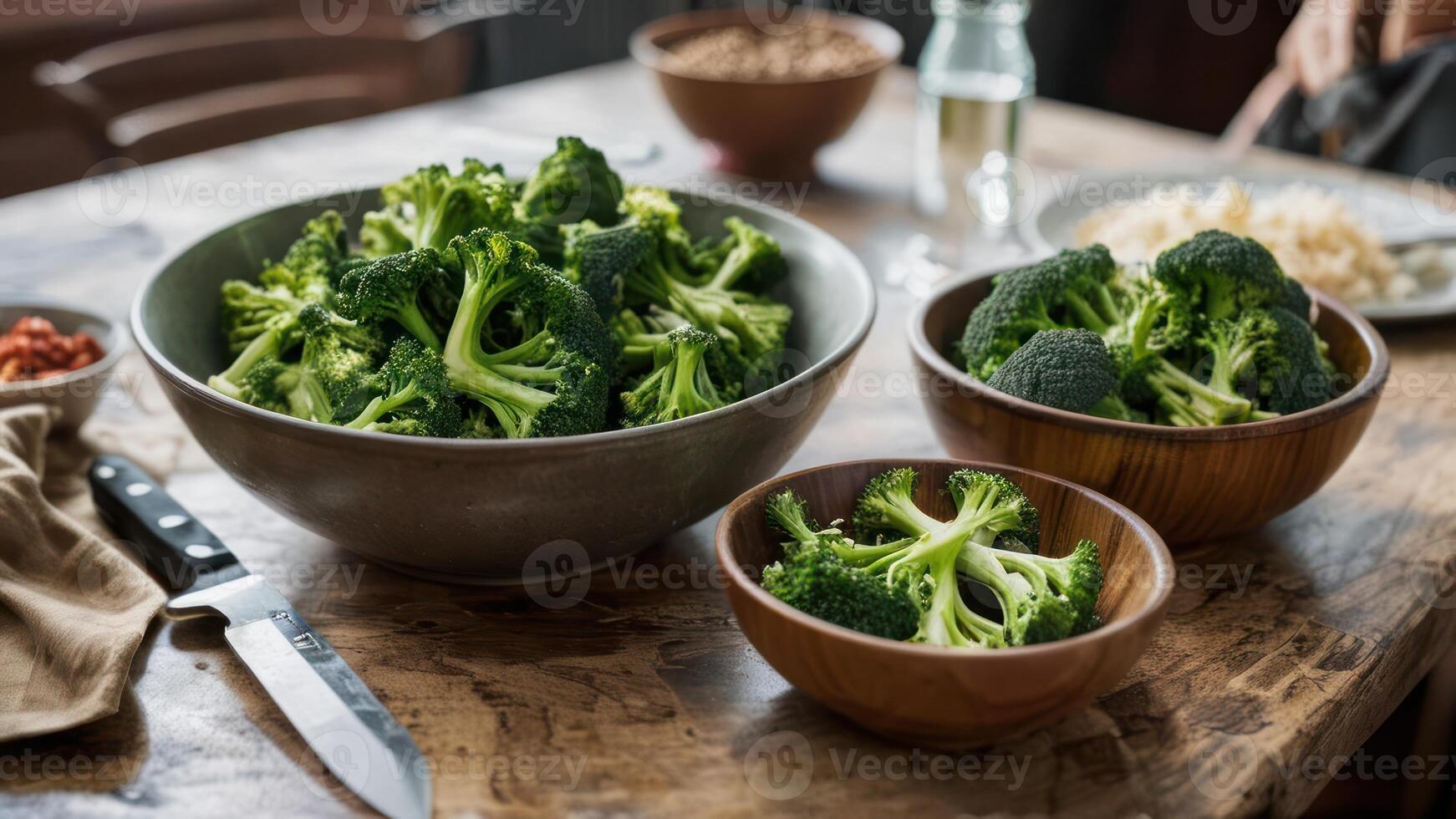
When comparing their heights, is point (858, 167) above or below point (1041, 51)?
above

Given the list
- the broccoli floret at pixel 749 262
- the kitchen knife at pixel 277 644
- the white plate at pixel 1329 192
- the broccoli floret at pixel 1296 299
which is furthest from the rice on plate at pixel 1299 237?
the kitchen knife at pixel 277 644

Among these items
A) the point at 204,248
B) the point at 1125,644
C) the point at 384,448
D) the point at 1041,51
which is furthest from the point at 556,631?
the point at 1041,51

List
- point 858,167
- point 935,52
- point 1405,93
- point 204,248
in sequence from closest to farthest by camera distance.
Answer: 1. point 204,248
2. point 935,52
3. point 858,167
4. point 1405,93

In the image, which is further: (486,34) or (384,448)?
(486,34)

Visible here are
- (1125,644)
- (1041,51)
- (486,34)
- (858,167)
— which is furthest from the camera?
(1041,51)

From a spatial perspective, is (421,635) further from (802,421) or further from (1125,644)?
(1125,644)

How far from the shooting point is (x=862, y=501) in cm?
90

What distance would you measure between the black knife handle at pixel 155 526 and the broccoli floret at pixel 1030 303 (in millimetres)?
664

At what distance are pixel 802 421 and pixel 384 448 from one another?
34cm

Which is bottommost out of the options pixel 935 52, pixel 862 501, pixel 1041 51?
pixel 1041 51

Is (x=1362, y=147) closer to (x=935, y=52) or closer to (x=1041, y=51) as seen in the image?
(x=935, y=52)

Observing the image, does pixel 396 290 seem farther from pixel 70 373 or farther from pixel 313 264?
pixel 70 373

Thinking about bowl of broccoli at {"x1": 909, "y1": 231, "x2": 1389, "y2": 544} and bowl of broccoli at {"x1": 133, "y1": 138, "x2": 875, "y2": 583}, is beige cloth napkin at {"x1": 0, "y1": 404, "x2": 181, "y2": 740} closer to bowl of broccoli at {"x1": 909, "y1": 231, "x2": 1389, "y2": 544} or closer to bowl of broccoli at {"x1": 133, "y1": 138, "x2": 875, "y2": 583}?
bowl of broccoli at {"x1": 133, "y1": 138, "x2": 875, "y2": 583}

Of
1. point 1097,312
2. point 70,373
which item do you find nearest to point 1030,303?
point 1097,312
